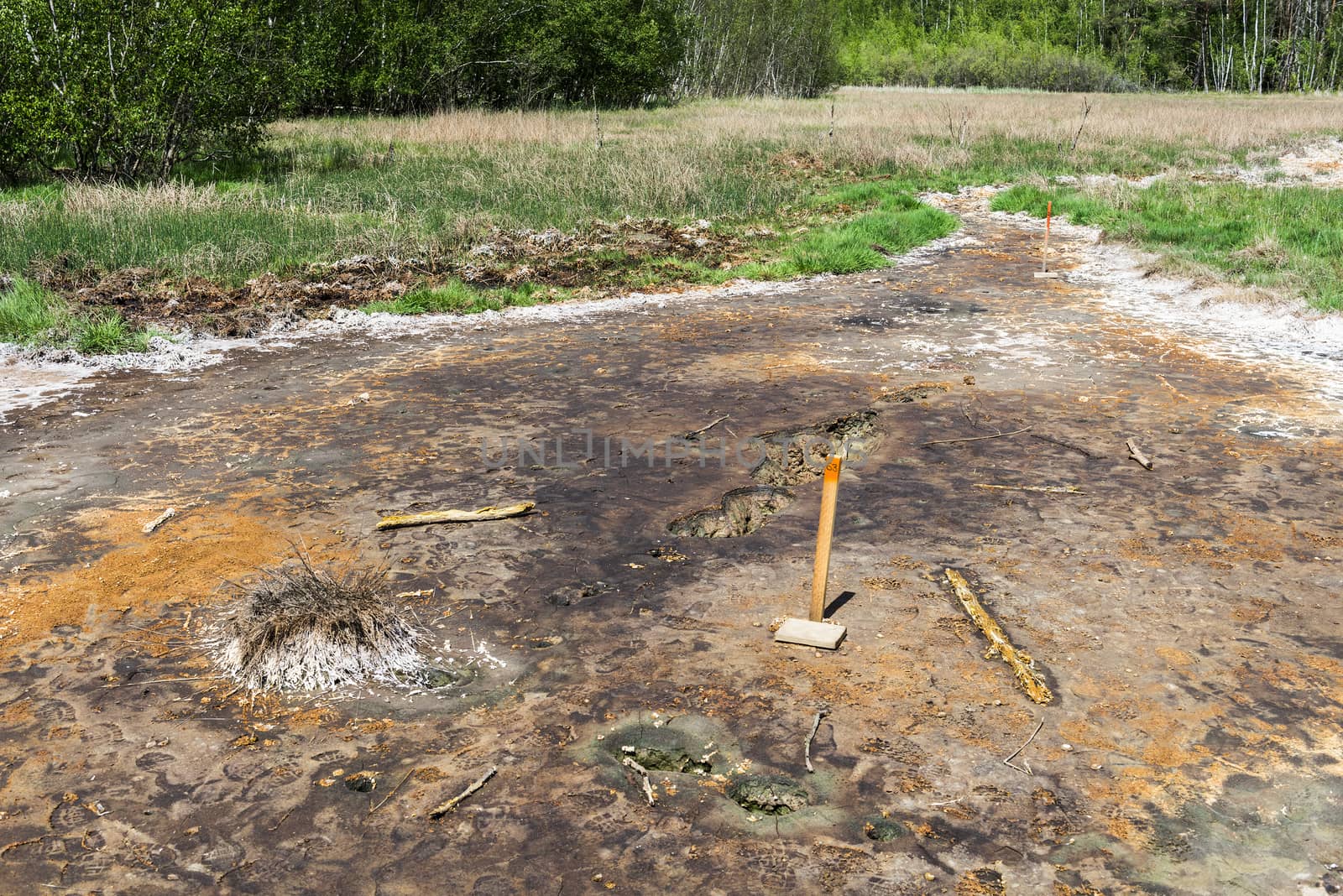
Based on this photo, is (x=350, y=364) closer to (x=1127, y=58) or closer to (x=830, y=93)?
(x=830, y=93)

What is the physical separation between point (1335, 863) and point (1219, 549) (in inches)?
92.6

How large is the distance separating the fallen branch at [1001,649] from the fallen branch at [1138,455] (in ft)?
7.16

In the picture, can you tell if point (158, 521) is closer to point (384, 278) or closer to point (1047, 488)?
point (1047, 488)

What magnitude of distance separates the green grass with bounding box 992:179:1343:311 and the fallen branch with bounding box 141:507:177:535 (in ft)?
32.6

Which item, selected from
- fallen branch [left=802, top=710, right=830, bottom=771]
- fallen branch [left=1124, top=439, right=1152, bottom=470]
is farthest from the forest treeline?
fallen branch [left=802, top=710, right=830, bottom=771]

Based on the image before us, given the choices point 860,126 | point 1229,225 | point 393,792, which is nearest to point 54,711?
point 393,792

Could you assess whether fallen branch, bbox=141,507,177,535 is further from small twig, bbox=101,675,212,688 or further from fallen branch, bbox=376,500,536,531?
small twig, bbox=101,675,212,688

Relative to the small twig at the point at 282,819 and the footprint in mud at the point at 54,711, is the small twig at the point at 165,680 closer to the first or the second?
the footprint in mud at the point at 54,711

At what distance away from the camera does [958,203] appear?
18.6 metres

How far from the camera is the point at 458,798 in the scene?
3285 millimetres

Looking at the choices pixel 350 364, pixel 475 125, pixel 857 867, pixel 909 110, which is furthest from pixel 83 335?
pixel 909 110

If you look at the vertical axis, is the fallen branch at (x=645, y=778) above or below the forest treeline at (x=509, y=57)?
below

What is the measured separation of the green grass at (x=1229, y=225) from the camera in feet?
36.2

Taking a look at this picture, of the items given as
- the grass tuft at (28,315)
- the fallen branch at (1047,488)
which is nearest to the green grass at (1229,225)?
the fallen branch at (1047,488)
